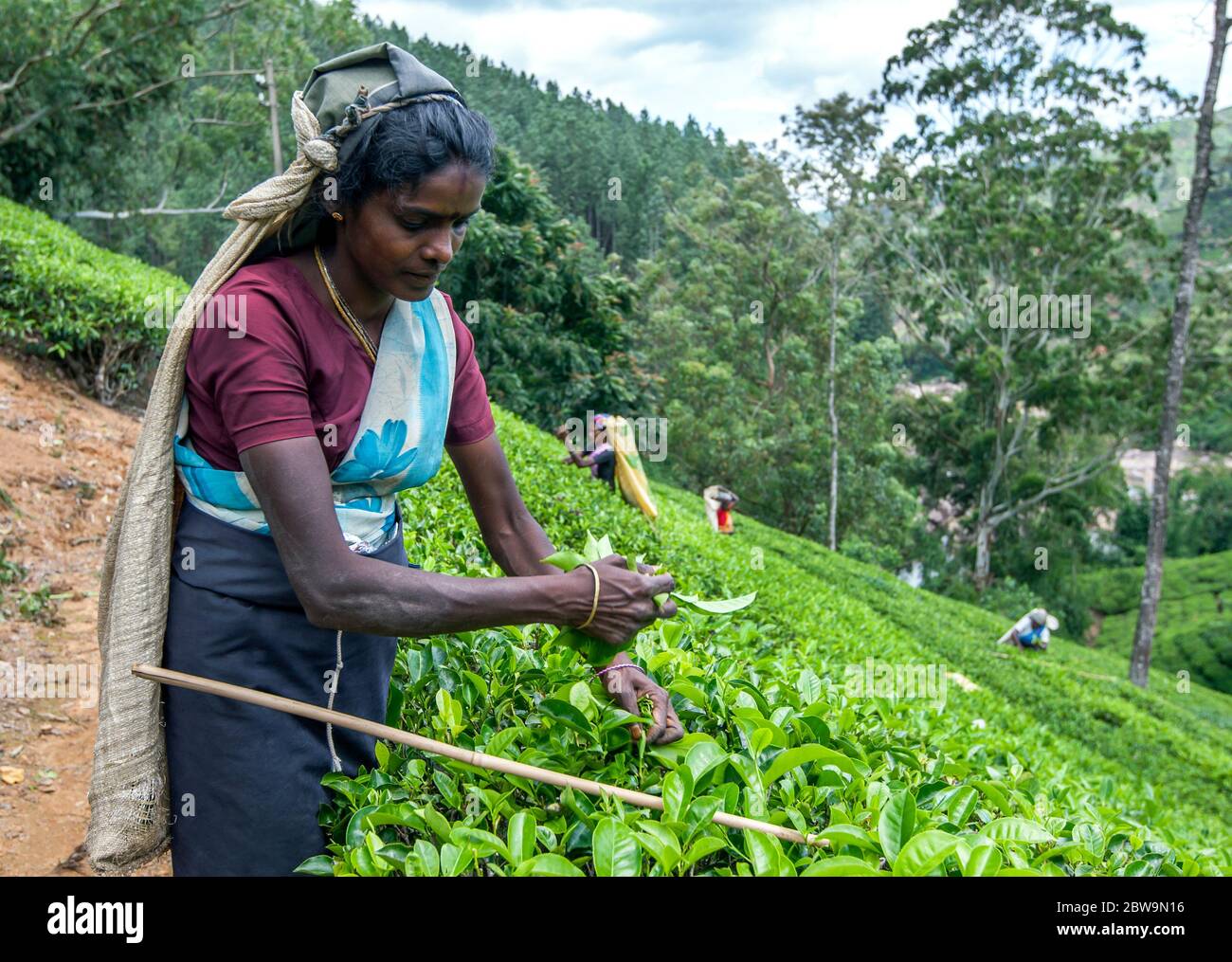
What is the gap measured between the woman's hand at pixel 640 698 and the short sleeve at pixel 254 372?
2.57ft

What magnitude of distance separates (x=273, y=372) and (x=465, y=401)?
1.73 ft

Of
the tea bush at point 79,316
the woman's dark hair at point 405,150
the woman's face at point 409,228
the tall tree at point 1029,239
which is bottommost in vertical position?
the woman's face at point 409,228

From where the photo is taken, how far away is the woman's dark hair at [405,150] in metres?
1.64

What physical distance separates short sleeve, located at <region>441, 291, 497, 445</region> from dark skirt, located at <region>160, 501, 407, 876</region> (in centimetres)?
47

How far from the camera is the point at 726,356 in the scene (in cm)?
2667

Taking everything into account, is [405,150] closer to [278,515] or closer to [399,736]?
[278,515]

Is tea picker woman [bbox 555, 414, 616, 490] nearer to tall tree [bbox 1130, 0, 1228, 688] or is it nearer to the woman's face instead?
the woman's face

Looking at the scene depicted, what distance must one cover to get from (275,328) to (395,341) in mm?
Result: 251

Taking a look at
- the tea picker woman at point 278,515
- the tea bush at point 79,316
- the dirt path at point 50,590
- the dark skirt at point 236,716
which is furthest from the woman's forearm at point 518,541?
the tea bush at point 79,316

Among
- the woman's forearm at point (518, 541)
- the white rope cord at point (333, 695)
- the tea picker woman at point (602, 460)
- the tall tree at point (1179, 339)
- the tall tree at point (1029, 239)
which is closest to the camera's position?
the white rope cord at point (333, 695)

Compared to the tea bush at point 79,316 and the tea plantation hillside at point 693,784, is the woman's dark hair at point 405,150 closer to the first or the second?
the tea plantation hillside at point 693,784

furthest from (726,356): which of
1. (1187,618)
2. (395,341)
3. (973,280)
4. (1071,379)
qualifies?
(395,341)

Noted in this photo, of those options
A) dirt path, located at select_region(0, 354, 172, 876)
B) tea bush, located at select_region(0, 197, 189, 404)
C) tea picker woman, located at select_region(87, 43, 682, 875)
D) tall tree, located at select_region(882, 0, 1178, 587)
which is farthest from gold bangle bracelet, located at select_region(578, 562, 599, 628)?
tall tree, located at select_region(882, 0, 1178, 587)

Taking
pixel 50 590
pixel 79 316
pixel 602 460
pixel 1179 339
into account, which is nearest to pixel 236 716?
pixel 50 590
